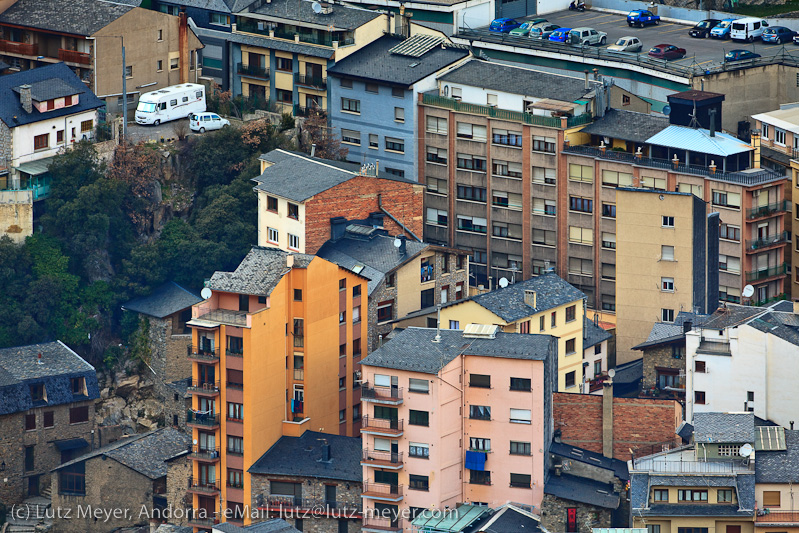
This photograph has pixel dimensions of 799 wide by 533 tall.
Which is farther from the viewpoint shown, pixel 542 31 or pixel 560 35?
pixel 542 31

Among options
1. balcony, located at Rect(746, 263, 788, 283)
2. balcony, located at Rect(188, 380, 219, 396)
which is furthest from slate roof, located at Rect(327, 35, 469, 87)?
balcony, located at Rect(188, 380, 219, 396)

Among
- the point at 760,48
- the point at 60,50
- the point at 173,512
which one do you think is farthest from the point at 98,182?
the point at 760,48

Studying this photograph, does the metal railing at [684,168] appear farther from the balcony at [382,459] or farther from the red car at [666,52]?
the balcony at [382,459]

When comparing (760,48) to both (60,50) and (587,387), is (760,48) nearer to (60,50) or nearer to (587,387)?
(587,387)

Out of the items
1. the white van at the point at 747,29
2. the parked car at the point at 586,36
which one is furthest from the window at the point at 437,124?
the white van at the point at 747,29

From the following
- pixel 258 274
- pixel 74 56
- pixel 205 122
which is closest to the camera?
pixel 258 274

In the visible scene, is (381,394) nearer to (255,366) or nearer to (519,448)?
(519,448)

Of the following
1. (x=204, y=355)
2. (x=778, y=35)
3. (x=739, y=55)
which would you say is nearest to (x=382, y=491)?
(x=204, y=355)
